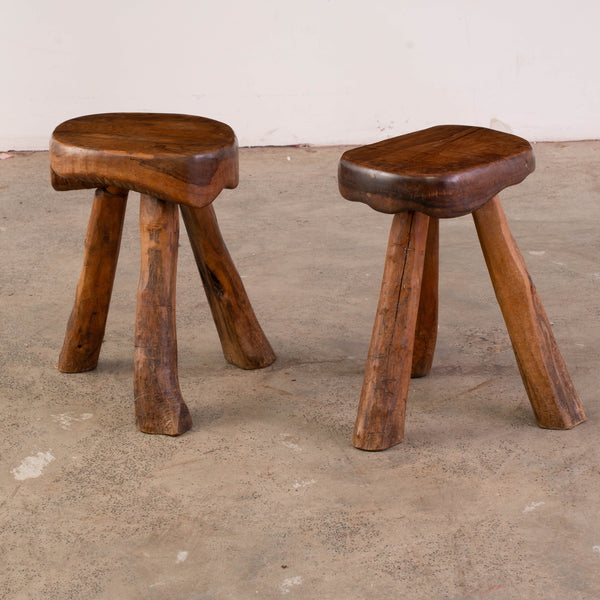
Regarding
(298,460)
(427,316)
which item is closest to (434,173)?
(427,316)

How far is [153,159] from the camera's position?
5.40 ft

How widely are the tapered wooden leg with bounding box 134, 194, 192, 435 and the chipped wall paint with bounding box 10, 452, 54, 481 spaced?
19 centimetres

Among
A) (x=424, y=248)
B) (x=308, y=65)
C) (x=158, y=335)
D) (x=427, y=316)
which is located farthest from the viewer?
(x=308, y=65)

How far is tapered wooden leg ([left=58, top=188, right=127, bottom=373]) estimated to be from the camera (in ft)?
6.37

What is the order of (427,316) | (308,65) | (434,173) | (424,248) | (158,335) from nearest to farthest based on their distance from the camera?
1. (434,173)
2. (424,248)
3. (158,335)
4. (427,316)
5. (308,65)

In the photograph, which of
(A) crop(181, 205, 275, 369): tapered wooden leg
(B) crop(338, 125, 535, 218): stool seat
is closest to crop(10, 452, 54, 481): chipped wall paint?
(A) crop(181, 205, 275, 369): tapered wooden leg

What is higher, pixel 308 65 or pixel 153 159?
pixel 153 159

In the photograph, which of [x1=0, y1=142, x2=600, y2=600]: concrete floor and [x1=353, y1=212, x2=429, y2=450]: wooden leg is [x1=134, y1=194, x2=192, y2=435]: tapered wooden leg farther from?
[x1=353, y1=212, x2=429, y2=450]: wooden leg

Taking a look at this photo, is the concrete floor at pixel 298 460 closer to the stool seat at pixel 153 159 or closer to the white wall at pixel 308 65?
the stool seat at pixel 153 159

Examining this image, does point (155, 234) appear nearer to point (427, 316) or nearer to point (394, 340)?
point (394, 340)

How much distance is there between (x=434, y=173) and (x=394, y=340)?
12.9 inches

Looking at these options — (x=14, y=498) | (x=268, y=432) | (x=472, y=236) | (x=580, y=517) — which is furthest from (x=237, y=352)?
(x=472, y=236)

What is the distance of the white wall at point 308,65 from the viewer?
3.86 meters

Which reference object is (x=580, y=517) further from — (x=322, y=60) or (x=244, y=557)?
(x=322, y=60)
